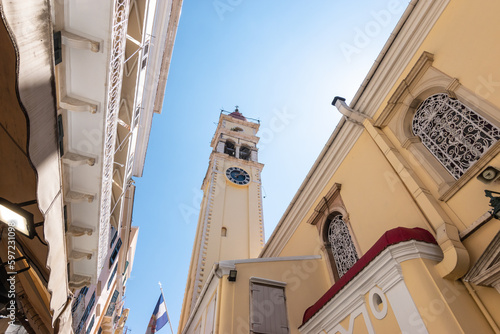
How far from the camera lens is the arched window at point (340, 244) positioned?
8816mm

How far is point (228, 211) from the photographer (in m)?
21.8

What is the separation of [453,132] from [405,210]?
212 centimetres

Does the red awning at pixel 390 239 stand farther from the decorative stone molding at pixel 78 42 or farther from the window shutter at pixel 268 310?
the decorative stone molding at pixel 78 42

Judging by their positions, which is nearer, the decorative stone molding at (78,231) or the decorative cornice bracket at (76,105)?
the decorative cornice bracket at (76,105)

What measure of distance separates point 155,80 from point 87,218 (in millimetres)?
5661

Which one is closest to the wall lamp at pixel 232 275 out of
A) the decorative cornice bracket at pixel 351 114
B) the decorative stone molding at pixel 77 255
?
the decorative stone molding at pixel 77 255

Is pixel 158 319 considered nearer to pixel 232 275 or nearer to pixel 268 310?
pixel 232 275

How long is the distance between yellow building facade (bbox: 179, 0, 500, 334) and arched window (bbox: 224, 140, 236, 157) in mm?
18229

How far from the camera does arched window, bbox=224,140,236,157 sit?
94.5 feet

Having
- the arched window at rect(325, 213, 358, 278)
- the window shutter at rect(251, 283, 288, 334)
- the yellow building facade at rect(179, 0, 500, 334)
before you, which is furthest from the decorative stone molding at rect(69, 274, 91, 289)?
the arched window at rect(325, 213, 358, 278)

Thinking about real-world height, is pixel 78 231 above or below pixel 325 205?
below

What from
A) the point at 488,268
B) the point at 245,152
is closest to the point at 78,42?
the point at 488,268

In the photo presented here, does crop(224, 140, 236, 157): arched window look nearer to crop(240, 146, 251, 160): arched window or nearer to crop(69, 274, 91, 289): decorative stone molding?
crop(240, 146, 251, 160): arched window

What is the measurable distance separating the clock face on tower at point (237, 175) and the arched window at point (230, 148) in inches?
119
